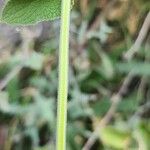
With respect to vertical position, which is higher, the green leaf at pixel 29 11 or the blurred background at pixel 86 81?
the blurred background at pixel 86 81

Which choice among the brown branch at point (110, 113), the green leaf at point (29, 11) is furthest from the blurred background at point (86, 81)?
the green leaf at point (29, 11)

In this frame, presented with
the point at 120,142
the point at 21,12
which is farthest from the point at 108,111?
the point at 21,12

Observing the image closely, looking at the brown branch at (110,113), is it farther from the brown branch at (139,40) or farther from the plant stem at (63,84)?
the plant stem at (63,84)

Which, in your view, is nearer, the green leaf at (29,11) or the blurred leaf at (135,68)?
the green leaf at (29,11)

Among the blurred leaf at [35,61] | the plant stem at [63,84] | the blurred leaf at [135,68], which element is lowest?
the plant stem at [63,84]

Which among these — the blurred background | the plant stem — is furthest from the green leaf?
the blurred background

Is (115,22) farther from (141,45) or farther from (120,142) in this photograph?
(120,142)

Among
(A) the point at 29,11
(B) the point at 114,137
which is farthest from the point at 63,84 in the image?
(B) the point at 114,137
